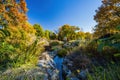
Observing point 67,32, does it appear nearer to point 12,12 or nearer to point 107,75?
point 12,12

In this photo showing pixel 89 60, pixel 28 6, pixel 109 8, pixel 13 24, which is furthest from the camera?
pixel 109 8

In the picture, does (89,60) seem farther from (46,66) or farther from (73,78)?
(46,66)

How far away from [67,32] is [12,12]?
14882mm

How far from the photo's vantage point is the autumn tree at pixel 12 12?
8.13m

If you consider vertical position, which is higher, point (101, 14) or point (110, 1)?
point (110, 1)

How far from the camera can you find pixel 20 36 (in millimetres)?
7711

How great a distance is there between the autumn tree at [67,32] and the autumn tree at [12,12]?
12.4 meters

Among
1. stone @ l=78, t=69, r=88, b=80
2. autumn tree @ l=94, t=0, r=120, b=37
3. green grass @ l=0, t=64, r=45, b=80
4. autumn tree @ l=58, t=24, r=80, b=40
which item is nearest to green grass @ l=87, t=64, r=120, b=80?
stone @ l=78, t=69, r=88, b=80

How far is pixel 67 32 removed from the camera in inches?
910

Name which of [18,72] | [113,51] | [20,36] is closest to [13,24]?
[20,36]

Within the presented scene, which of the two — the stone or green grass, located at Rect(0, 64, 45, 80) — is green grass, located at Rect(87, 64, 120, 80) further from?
green grass, located at Rect(0, 64, 45, 80)

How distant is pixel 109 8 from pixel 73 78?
258 inches

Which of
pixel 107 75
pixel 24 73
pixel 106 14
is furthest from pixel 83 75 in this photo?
pixel 106 14

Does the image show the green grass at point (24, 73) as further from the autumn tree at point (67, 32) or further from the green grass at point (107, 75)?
the autumn tree at point (67, 32)
